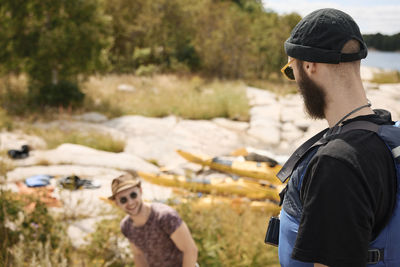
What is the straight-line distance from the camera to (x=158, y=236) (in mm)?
3039

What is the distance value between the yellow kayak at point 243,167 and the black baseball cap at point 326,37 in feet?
14.8

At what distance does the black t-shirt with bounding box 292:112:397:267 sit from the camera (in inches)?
41.6

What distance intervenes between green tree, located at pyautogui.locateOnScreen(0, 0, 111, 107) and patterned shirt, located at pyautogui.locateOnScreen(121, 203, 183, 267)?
9109 millimetres

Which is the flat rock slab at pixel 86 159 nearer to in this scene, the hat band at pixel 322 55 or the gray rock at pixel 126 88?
the hat band at pixel 322 55

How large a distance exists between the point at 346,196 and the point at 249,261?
271 cm

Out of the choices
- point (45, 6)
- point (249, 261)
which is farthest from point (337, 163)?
point (45, 6)

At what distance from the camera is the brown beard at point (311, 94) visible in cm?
129

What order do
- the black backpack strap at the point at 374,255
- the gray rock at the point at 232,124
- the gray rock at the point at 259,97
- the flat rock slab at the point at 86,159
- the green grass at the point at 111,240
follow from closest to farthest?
the black backpack strap at the point at 374,255 → the green grass at the point at 111,240 → the flat rock slab at the point at 86,159 → the gray rock at the point at 232,124 → the gray rock at the point at 259,97

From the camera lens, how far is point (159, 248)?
3.07m

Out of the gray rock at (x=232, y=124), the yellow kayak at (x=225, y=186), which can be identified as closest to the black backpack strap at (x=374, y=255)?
the yellow kayak at (x=225, y=186)

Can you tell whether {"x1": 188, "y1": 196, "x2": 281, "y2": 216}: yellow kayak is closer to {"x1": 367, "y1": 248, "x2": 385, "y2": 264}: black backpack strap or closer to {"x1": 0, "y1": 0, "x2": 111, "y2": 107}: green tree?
{"x1": 367, "y1": 248, "x2": 385, "y2": 264}: black backpack strap

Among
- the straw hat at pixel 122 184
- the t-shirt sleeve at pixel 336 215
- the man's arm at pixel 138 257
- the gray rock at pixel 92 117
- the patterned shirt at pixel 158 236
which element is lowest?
the gray rock at pixel 92 117

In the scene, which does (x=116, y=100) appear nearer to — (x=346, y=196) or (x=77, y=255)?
(x=77, y=255)

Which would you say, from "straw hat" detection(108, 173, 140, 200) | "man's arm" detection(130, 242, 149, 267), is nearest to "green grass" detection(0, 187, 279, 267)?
"man's arm" detection(130, 242, 149, 267)
